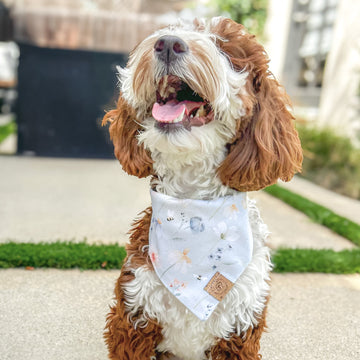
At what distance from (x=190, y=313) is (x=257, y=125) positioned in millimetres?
752

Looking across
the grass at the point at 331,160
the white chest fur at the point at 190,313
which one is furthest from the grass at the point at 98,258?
the grass at the point at 331,160

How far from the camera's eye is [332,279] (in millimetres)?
2984

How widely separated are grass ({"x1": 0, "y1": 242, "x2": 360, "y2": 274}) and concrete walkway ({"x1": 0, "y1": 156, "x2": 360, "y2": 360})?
0.22ft

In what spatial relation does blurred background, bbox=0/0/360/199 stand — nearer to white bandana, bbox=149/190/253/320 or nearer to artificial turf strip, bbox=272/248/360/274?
artificial turf strip, bbox=272/248/360/274

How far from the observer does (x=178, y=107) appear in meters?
1.46

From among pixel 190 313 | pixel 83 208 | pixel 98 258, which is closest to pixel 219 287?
pixel 190 313

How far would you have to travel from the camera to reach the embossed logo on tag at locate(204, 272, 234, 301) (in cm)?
157

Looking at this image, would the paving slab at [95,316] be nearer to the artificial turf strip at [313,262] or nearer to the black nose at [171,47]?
the artificial turf strip at [313,262]

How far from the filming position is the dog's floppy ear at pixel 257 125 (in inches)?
57.9

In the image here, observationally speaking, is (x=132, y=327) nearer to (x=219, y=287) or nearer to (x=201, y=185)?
(x=219, y=287)

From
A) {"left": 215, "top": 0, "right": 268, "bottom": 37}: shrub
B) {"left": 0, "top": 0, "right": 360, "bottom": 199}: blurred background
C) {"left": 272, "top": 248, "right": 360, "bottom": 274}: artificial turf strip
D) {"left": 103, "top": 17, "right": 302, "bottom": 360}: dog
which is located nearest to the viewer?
{"left": 103, "top": 17, "right": 302, "bottom": 360}: dog

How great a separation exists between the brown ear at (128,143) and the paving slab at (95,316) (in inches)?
37.4

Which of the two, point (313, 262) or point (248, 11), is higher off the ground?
point (248, 11)

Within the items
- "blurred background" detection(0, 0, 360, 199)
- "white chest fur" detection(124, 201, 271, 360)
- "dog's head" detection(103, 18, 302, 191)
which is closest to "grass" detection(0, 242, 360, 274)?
"white chest fur" detection(124, 201, 271, 360)
